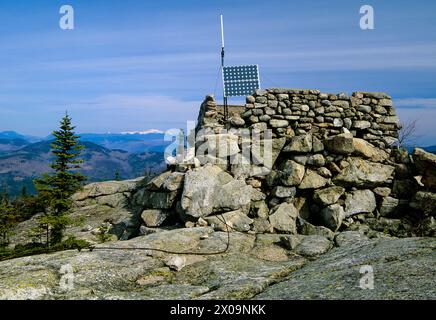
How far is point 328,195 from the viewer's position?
17156 millimetres

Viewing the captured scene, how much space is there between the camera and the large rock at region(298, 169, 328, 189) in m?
17.5

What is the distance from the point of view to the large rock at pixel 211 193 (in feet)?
52.9

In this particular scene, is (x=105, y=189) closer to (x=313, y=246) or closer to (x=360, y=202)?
(x=313, y=246)

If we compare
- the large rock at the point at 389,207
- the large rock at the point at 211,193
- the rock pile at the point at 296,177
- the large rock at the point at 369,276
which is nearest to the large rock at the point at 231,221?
the rock pile at the point at 296,177

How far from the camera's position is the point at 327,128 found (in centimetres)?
2003

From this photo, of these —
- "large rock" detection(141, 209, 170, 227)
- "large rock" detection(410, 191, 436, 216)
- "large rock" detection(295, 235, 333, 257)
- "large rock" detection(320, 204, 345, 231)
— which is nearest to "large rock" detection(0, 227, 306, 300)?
"large rock" detection(295, 235, 333, 257)

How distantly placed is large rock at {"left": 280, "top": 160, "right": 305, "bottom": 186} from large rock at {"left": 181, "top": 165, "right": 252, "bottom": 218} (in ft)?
5.91

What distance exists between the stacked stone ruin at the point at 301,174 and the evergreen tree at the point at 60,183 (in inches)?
155

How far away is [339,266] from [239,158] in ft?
30.1

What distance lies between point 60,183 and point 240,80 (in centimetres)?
1193
